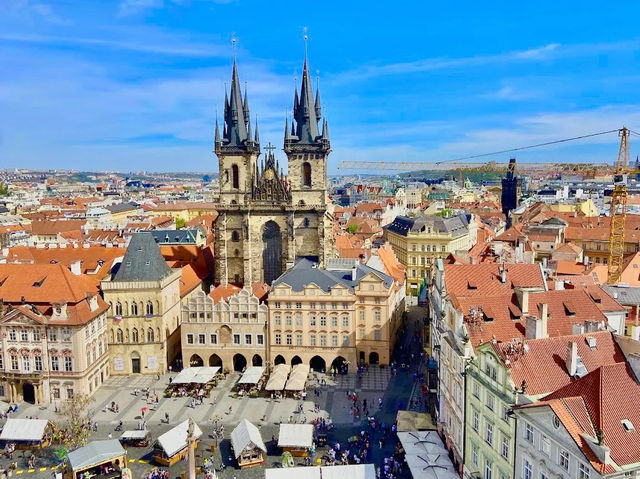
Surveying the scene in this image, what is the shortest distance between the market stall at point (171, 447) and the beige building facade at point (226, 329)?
870 inches

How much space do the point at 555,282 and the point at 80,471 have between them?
4739cm

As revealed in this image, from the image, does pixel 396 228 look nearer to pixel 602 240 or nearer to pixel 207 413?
pixel 602 240

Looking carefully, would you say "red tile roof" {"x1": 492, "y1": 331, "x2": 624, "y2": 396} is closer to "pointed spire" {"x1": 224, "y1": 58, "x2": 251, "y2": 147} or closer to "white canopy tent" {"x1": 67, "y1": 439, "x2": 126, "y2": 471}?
"white canopy tent" {"x1": 67, "y1": 439, "x2": 126, "y2": 471}

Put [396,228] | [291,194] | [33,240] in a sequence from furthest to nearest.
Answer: [33,240], [396,228], [291,194]

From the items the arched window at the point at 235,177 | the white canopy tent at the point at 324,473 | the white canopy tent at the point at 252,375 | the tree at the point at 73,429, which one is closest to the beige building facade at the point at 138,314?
the white canopy tent at the point at 252,375

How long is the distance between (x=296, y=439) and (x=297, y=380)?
15047 millimetres

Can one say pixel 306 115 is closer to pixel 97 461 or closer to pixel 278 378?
pixel 278 378

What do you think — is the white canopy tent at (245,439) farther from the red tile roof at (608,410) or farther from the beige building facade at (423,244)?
the beige building facade at (423,244)

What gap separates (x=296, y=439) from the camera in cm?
5338

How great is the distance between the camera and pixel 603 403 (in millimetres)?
31781

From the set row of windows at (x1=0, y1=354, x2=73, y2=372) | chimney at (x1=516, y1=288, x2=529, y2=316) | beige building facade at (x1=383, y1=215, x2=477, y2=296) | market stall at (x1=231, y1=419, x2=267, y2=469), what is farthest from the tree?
beige building facade at (x1=383, y1=215, x2=477, y2=296)

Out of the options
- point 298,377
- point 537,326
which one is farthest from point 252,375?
point 537,326

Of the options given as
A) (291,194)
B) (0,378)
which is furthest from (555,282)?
(0,378)

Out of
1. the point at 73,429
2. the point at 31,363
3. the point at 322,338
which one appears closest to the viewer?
the point at 73,429
